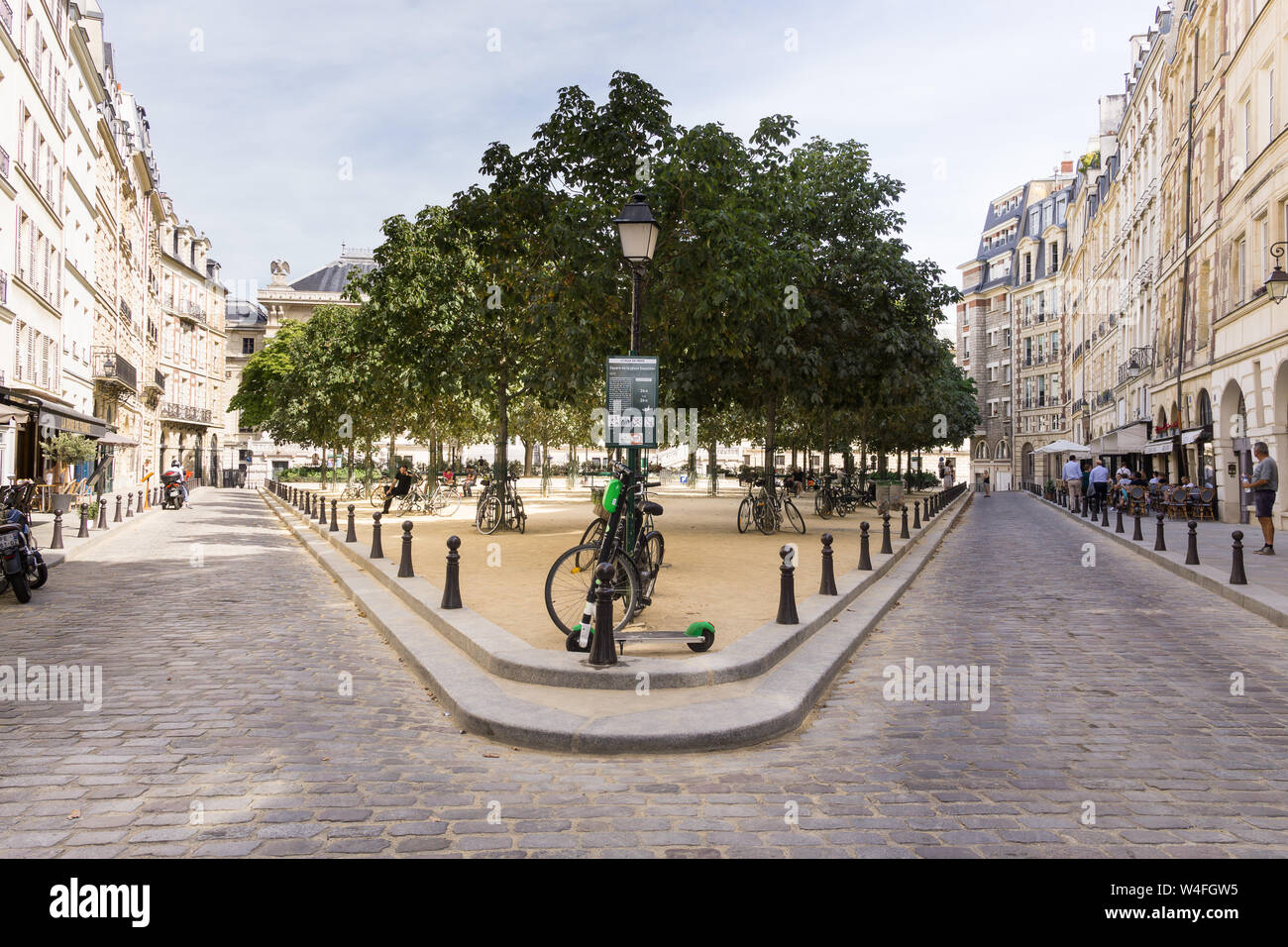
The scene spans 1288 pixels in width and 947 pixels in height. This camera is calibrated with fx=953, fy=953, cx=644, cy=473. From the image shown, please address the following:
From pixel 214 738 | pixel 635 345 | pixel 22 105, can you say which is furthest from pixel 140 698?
pixel 22 105

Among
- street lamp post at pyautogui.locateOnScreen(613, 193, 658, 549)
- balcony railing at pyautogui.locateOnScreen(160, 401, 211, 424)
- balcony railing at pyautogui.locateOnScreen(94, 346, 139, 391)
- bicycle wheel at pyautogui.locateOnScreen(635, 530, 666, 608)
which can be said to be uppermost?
balcony railing at pyautogui.locateOnScreen(94, 346, 139, 391)

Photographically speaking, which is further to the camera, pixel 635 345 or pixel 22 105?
pixel 22 105

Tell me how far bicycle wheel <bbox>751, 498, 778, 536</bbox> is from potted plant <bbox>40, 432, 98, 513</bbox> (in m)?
18.4

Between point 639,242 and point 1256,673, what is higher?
point 639,242

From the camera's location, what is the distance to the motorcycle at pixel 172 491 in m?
31.1

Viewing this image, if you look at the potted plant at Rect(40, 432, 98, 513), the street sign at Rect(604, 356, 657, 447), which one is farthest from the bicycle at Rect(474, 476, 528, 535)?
the potted plant at Rect(40, 432, 98, 513)

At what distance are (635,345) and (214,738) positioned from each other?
16.1ft

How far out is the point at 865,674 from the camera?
24.2 ft

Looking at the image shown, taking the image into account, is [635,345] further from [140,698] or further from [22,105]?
[22,105]

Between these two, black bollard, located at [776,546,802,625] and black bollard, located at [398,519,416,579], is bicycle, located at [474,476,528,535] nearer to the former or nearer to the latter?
black bollard, located at [398,519,416,579]

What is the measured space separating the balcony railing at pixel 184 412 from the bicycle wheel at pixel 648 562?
5353cm

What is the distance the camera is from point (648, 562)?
9.01m

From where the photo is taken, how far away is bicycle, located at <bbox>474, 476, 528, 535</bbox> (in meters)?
19.6

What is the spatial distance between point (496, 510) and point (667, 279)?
6197mm
